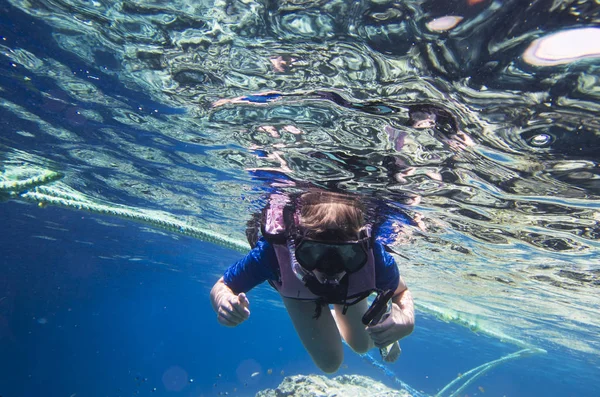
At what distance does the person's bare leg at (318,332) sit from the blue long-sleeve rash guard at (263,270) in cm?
94

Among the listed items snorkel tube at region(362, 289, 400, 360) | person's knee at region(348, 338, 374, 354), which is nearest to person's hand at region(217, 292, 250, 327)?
snorkel tube at region(362, 289, 400, 360)

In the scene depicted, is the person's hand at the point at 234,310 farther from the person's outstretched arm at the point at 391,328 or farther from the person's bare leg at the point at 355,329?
the person's bare leg at the point at 355,329

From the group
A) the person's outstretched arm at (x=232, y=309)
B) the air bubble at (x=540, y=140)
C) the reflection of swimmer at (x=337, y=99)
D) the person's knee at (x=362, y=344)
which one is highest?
the air bubble at (x=540, y=140)

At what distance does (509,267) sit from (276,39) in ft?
47.0

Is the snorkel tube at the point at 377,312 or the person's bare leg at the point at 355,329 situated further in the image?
the person's bare leg at the point at 355,329

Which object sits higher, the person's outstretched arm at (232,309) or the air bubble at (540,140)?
the air bubble at (540,140)

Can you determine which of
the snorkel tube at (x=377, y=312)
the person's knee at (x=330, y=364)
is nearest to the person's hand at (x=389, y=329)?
the snorkel tube at (x=377, y=312)

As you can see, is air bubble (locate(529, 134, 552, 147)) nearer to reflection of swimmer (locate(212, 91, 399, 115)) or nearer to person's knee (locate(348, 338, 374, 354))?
reflection of swimmer (locate(212, 91, 399, 115))

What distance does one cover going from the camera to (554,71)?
453 cm

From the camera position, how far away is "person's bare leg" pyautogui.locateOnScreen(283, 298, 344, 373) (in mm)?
6418

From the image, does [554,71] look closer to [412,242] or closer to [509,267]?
[412,242]

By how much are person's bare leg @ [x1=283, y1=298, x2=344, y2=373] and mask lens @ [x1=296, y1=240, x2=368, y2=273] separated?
6.51 ft

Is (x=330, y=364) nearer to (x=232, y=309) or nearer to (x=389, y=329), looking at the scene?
(x=389, y=329)

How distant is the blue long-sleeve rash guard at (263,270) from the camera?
218 inches
